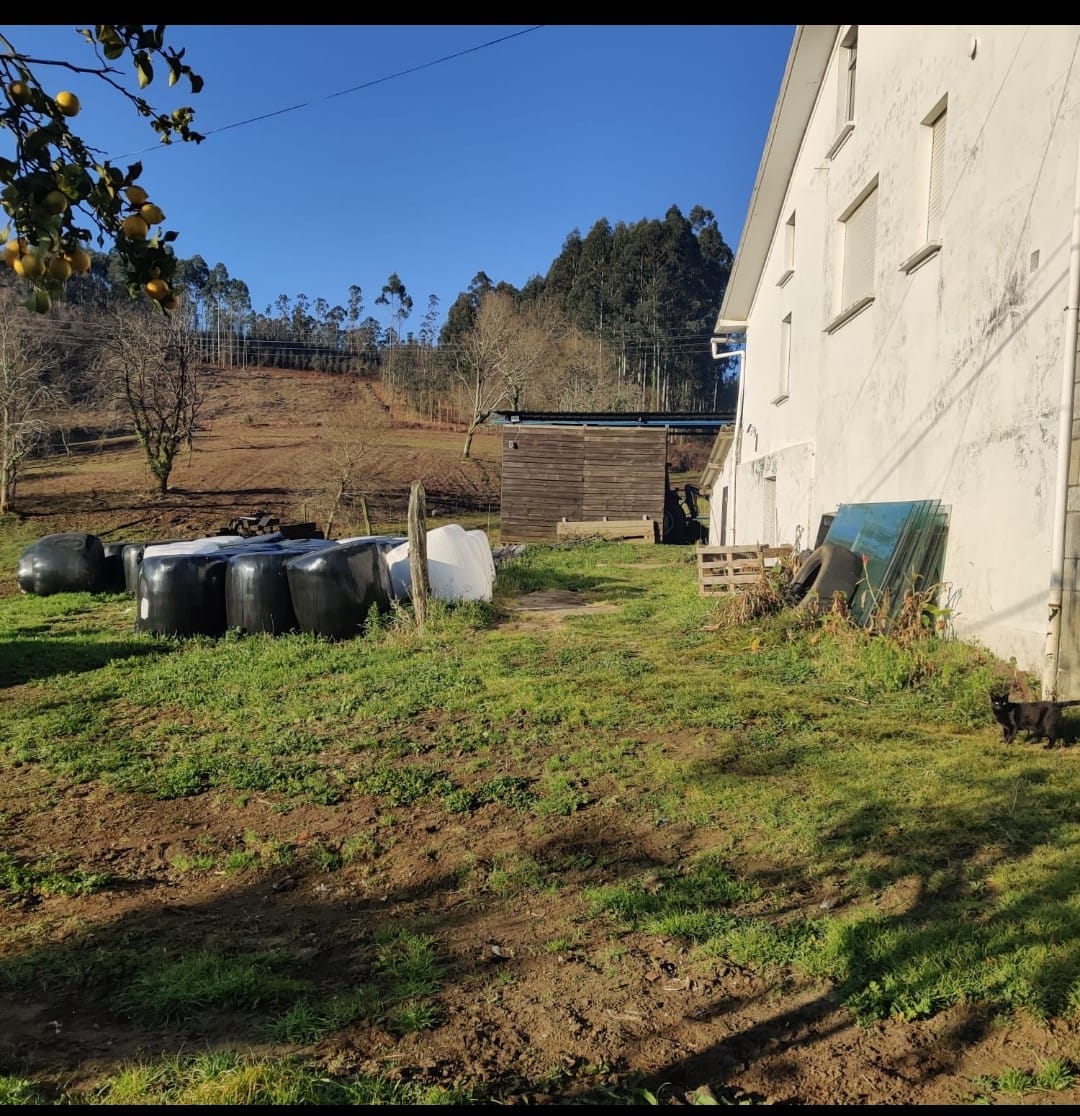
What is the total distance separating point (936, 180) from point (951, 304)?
161 centimetres

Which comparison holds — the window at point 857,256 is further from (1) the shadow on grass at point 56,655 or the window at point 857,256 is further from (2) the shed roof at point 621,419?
(2) the shed roof at point 621,419

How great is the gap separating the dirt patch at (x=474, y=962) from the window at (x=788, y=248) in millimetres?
10337

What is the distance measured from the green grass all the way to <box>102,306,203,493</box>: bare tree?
54.9 ft

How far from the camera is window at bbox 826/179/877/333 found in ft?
28.9

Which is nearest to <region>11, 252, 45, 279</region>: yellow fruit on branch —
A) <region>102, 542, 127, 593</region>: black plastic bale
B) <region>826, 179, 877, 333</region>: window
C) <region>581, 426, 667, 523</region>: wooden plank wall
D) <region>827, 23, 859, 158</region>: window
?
<region>826, 179, 877, 333</region>: window

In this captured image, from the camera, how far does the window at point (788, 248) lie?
12.6 meters

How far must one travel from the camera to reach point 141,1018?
2416mm

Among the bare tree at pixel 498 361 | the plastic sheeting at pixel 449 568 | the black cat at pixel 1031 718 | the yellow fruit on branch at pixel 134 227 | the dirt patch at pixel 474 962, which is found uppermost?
the bare tree at pixel 498 361

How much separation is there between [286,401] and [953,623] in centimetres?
4992

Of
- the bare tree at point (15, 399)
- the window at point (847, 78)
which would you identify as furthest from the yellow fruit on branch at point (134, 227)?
the bare tree at point (15, 399)

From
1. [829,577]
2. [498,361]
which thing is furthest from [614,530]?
[498,361]

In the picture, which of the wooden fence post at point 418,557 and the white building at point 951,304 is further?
the wooden fence post at point 418,557

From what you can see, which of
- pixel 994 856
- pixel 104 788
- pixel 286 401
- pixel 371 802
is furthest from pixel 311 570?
pixel 286 401

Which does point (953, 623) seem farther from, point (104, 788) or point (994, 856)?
point (104, 788)
